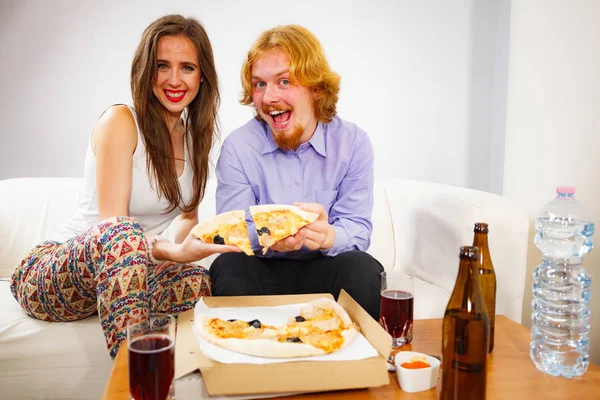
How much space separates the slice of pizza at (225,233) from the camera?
1604 mm

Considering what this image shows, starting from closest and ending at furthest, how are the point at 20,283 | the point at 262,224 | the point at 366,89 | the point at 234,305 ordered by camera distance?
the point at 234,305
the point at 262,224
the point at 20,283
the point at 366,89

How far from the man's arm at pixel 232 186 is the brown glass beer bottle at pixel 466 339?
106cm

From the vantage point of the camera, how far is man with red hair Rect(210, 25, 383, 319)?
197 cm

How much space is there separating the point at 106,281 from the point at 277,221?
514 mm

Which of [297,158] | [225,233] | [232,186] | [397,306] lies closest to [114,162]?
[232,186]

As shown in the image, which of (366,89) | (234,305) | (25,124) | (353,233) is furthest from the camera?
(366,89)

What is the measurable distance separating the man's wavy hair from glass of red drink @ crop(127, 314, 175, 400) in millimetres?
1244

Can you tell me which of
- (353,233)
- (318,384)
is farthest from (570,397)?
(353,233)

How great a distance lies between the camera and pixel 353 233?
6.63ft

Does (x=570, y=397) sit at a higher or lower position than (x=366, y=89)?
lower

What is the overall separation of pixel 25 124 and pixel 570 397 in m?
3.00

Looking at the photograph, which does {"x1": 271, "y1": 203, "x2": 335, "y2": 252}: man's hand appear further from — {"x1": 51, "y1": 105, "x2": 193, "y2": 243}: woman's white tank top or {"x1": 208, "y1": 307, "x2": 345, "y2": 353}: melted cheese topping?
{"x1": 51, "y1": 105, "x2": 193, "y2": 243}: woman's white tank top

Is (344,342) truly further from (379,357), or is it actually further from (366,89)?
(366,89)

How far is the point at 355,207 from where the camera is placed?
2086mm
